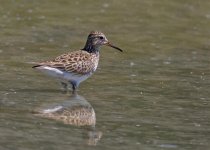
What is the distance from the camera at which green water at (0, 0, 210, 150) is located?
38.6ft

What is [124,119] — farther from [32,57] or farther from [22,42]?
[22,42]

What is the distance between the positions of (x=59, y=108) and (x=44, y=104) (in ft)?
1.23

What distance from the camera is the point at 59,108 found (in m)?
13.5

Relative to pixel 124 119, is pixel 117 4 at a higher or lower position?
higher

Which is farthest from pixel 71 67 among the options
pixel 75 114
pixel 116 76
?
pixel 75 114

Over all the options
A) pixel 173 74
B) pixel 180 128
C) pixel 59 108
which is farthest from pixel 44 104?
pixel 173 74

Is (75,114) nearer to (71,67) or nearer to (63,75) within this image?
(63,75)

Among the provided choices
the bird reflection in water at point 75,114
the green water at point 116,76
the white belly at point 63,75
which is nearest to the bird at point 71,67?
the white belly at point 63,75

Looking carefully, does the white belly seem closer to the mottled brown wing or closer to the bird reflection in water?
the mottled brown wing

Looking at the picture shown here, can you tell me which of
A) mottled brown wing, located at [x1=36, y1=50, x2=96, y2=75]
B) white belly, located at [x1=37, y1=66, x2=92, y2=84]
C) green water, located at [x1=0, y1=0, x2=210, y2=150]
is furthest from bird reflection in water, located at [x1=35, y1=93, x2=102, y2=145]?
mottled brown wing, located at [x1=36, y1=50, x2=96, y2=75]

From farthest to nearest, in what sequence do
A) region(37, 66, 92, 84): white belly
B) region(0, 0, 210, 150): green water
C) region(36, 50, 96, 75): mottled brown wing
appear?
region(36, 50, 96, 75): mottled brown wing, region(37, 66, 92, 84): white belly, region(0, 0, 210, 150): green water

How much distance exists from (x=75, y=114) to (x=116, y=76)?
3.53m

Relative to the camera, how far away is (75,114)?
43.2 feet

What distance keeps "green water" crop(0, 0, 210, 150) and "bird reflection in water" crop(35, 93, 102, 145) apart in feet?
0.13
